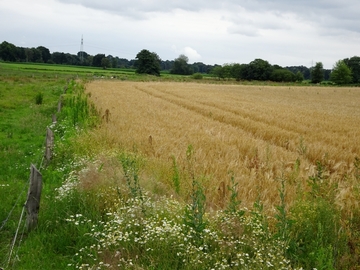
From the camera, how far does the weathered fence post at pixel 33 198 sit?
4961 millimetres

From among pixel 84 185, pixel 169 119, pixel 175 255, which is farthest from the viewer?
pixel 169 119

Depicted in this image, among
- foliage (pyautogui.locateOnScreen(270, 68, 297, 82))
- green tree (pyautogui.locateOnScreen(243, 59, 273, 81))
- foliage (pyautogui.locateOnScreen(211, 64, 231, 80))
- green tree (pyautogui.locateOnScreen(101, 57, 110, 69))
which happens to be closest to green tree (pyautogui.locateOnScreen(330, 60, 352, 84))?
foliage (pyautogui.locateOnScreen(270, 68, 297, 82))

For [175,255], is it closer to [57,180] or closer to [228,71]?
[57,180]

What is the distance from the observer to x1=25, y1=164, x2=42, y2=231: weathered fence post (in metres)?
4.96

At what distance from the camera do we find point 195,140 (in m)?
10.3

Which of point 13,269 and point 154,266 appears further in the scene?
point 13,269

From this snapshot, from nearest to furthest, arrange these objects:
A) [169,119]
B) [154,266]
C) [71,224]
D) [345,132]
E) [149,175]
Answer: [154,266], [71,224], [149,175], [345,132], [169,119]

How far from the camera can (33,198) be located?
5.04 meters

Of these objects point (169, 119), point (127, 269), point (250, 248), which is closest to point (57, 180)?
point (127, 269)

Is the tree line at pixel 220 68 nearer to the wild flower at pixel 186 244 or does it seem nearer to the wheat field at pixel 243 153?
the wheat field at pixel 243 153

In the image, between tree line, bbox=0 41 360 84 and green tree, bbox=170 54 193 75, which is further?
green tree, bbox=170 54 193 75

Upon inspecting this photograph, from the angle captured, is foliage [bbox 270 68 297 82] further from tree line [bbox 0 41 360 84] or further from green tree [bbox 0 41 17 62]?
green tree [bbox 0 41 17 62]

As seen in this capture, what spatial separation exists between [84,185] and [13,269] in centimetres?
177

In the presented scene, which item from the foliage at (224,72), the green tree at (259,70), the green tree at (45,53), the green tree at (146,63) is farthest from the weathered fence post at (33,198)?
the green tree at (45,53)
